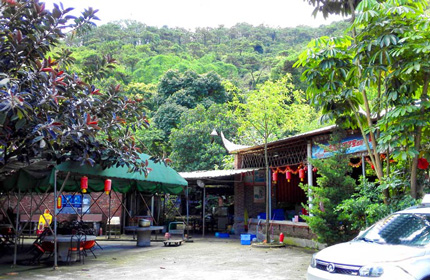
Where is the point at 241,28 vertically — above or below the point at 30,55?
above

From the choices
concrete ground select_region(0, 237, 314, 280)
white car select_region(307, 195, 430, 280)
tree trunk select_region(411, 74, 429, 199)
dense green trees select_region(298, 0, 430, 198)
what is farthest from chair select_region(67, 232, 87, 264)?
tree trunk select_region(411, 74, 429, 199)

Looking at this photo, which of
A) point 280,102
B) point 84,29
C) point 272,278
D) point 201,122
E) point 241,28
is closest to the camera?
point 272,278

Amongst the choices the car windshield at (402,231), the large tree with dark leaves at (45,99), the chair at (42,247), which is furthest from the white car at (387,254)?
the chair at (42,247)

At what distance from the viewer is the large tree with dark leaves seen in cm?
730

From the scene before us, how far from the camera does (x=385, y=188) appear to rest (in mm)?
8602

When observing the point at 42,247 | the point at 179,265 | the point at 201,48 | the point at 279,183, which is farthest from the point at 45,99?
the point at 201,48

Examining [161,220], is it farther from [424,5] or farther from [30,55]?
[424,5]

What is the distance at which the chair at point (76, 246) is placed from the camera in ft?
32.8

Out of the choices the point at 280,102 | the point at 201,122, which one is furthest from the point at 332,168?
the point at 201,122

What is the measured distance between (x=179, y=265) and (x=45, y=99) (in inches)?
205

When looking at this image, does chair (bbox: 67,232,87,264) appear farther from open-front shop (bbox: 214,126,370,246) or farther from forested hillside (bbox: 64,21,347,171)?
open-front shop (bbox: 214,126,370,246)

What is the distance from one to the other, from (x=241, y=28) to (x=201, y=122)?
54021 mm

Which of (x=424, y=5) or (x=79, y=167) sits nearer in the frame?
(x=424, y=5)

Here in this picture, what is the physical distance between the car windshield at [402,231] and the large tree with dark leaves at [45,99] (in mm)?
5537
